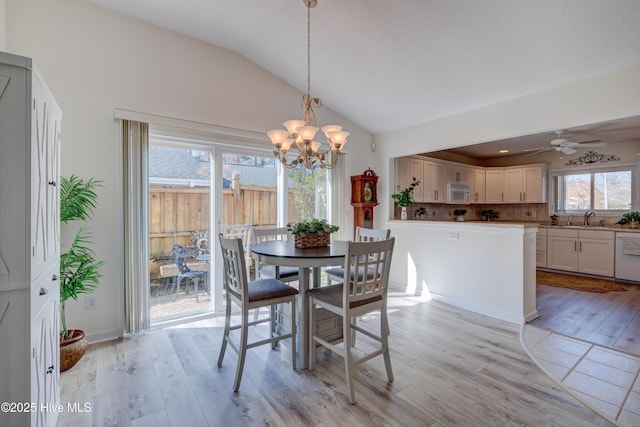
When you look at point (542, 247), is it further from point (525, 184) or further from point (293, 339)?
point (293, 339)

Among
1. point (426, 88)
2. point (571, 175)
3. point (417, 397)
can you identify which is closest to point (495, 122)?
point (426, 88)

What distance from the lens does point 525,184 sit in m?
6.06

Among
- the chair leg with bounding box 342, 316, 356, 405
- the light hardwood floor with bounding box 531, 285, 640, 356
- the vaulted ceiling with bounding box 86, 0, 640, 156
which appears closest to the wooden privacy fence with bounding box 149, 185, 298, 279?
the vaulted ceiling with bounding box 86, 0, 640, 156

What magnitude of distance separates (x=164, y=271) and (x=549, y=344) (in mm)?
3953

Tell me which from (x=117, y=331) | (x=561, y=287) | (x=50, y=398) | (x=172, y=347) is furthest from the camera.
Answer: (x=561, y=287)

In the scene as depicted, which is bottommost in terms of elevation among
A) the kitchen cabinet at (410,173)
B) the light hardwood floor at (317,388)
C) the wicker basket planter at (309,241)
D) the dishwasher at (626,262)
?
the light hardwood floor at (317,388)

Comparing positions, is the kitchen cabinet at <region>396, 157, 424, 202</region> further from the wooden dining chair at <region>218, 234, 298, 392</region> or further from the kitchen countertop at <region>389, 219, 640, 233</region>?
the wooden dining chair at <region>218, 234, 298, 392</region>

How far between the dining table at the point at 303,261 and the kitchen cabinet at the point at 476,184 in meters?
Result: 4.64

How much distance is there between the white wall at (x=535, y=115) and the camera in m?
2.53

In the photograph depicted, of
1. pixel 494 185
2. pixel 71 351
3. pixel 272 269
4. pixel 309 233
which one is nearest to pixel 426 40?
pixel 309 233

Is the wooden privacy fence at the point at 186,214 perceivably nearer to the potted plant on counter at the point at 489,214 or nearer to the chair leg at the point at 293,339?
the chair leg at the point at 293,339

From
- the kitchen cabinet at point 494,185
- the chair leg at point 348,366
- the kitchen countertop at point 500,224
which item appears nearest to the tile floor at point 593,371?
the kitchen countertop at point 500,224

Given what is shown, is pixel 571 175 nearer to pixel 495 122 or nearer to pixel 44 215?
pixel 495 122

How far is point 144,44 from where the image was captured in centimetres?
296
